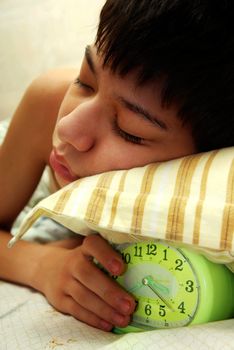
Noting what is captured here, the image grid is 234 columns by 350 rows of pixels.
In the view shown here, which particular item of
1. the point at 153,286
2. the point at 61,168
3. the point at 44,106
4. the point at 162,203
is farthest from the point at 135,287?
the point at 44,106

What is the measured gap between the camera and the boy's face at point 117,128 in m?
0.60

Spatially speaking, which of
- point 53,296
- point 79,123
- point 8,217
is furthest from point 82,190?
point 8,217

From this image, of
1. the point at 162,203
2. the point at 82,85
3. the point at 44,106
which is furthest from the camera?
the point at 44,106

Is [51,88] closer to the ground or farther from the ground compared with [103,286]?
farther from the ground

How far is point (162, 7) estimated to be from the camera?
559 mm

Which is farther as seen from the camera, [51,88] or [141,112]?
[51,88]

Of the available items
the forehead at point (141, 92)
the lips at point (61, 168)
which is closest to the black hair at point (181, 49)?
the forehead at point (141, 92)

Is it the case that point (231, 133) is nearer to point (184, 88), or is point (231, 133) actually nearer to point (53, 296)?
point (184, 88)

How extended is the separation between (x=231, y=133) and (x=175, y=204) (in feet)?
0.58

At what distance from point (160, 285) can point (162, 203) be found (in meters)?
0.12

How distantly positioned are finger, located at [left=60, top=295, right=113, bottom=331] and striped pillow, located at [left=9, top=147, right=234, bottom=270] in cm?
11

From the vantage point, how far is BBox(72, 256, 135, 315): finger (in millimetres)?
598

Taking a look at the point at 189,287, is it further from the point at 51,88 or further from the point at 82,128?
the point at 51,88

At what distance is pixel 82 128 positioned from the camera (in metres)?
0.63
